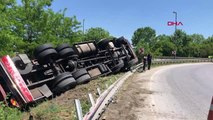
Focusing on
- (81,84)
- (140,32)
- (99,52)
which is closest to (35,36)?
(99,52)

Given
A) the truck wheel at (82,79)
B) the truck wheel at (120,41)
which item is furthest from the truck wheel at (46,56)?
the truck wheel at (120,41)

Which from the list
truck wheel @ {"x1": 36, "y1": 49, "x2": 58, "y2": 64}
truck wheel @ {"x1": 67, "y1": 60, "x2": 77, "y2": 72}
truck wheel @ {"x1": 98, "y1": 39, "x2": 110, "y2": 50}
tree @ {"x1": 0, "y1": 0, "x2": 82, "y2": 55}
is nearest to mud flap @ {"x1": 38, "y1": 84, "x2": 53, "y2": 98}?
truck wheel @ {"x1": 36, "y1": 49, "x2": 58, "y2": 64}

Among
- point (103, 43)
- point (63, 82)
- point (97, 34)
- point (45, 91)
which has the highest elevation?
point (97, 34)

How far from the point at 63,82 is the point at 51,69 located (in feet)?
3.33

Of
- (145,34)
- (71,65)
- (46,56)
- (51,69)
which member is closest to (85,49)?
(71,65)

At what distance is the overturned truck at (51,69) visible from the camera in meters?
11.2

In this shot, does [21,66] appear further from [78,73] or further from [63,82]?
[78,73]

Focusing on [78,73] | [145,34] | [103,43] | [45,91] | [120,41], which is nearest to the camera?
[45,91]

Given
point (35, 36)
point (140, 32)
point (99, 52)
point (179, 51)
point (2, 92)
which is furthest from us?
point (140, 32)

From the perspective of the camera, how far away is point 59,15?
43.5m

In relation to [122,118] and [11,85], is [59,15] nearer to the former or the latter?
[11,85]

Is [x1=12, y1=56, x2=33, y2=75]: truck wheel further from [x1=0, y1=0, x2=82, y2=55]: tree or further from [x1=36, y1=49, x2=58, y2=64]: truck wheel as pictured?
[x1=0, y1=0, x2=82, y2=55]: tree

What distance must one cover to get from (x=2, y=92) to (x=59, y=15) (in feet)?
109

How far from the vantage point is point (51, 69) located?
47.8 ft
